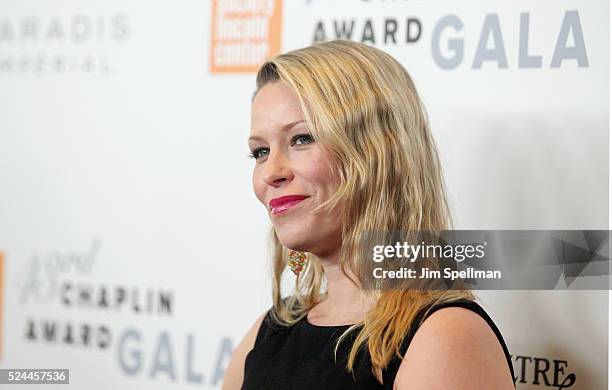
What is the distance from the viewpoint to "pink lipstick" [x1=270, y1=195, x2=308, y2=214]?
3.61 feet

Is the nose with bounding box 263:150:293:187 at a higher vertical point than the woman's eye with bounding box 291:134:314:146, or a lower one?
lower

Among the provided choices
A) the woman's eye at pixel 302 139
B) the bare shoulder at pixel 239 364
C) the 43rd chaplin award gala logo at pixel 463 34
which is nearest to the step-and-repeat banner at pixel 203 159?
the 43rd chaplin award gala logo at pixel 463 34

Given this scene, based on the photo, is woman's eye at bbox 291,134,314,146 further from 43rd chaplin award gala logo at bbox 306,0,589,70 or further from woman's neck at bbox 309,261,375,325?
43rd chaplin award gala logo at bbox 306,0,589,70

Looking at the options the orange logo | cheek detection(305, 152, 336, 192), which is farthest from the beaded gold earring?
the orange logo

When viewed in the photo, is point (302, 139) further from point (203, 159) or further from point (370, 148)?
point (203, 159)

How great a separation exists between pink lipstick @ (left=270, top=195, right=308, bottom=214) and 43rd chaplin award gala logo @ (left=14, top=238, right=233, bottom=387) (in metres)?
0.51

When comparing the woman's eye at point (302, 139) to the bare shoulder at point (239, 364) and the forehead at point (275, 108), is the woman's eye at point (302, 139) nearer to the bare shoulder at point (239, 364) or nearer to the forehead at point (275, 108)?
the forehead at point (275, 108)

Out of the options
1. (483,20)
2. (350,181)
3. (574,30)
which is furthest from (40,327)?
(574,30)

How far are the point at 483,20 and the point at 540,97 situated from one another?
159mm

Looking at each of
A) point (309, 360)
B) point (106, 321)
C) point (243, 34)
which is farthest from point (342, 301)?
point (106, 321)

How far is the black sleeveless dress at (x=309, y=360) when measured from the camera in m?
1.00

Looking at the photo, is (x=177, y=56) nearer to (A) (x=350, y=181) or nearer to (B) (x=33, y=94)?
(B) (x=33, y=94)

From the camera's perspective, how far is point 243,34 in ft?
5.02

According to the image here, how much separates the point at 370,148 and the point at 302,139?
10 centimetres
